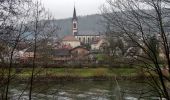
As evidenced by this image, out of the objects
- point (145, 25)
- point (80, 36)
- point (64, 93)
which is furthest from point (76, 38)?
point (145, 25)

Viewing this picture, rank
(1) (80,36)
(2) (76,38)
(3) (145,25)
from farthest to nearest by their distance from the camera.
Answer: (1) (80,36)
(2) (76,38)
(3) (145,25)

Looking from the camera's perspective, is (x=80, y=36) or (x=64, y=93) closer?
(x=64, y=93)

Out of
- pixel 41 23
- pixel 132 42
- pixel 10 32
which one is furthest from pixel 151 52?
pixel 41 23

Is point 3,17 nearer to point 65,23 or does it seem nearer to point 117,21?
point 117,21

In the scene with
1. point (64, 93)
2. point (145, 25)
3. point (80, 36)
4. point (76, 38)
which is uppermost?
point (80, 36)

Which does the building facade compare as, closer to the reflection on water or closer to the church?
the church

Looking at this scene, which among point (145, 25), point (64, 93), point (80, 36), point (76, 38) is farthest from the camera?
point (80, 36)

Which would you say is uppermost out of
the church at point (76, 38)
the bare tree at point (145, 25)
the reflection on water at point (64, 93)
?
the church at point (76, 38)

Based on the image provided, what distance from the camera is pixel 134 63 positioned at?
6.19 m

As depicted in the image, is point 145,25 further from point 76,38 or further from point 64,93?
point 76,38

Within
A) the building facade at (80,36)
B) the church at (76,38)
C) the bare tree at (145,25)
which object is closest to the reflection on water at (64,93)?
the bare tree at (145,25)

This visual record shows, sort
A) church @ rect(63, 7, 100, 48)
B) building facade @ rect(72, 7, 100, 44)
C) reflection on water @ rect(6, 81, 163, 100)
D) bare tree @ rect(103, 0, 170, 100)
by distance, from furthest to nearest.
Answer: building facade @ rect(72, 7, 100, 44), church @ rect(63, 7, 100, 48), reflection on water @ rect(6, 81, 163, 100), bare tree @ rect(103, 0, 170, 100)

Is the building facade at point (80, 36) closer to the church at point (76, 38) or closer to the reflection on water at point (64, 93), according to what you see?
the church at point (76, 38)

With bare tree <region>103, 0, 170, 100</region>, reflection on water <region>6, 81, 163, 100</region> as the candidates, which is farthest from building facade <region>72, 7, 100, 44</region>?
bare tree <region>103, 0, 170, 100</region>
